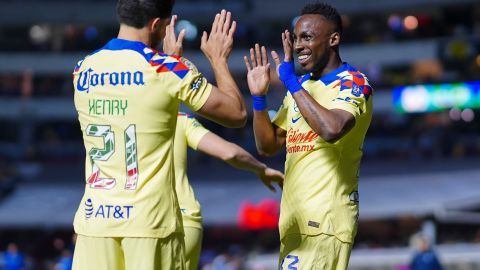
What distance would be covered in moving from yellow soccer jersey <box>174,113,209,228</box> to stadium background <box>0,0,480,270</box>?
19368 millimetres

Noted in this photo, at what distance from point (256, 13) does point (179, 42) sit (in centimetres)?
4223

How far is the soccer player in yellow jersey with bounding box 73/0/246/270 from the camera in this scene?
200 inches

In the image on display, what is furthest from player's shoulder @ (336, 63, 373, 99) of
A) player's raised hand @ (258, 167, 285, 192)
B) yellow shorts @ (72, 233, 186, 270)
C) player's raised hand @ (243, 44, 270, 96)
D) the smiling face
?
yellow shorts @ (72, 233, 186, 270)

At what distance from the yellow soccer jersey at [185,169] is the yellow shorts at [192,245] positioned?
0.16 feet

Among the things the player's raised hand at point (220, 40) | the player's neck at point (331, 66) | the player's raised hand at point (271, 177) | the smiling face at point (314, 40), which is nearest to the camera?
the player's raised hand at point (220, 40)

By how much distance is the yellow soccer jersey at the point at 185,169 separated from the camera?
750cm

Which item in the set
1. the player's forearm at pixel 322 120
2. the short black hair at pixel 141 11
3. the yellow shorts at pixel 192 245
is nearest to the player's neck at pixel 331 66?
the player's forearm at pixel 322 120

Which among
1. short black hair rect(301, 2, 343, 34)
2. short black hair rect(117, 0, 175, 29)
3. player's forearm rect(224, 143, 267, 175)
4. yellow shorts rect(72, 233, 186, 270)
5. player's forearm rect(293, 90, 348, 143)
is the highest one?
short black hair rect(301, 2, 343, 34)

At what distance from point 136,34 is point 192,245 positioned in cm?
267

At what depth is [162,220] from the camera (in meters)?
5.09

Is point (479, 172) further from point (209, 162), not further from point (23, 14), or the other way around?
point (23, 14)

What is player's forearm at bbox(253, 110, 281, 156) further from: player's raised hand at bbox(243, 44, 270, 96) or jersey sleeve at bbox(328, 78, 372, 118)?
jersey sleeve at bbox(328, 78, 372, 118)

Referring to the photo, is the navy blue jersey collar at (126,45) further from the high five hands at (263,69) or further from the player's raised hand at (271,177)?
the player's raised hand at (271,177)

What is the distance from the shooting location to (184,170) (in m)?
7.61
